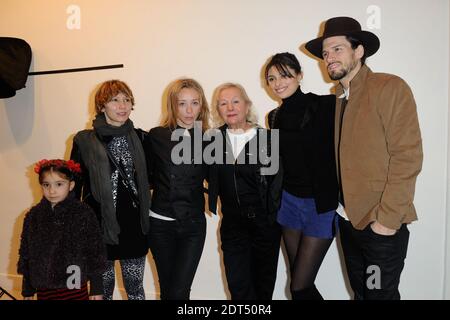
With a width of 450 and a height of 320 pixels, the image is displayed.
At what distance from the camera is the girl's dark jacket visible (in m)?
1.94

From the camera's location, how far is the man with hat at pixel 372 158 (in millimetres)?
1690

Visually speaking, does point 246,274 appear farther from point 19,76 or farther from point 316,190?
point 19,76

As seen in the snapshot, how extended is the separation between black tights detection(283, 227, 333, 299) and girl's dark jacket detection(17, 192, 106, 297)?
3.49 feet

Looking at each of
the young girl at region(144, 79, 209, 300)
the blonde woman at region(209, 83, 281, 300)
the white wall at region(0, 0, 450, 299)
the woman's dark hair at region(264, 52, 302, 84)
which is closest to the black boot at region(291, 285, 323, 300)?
the blonde woman at region(209, 83, 281, 300)

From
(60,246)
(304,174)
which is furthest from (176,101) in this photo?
(60,246)

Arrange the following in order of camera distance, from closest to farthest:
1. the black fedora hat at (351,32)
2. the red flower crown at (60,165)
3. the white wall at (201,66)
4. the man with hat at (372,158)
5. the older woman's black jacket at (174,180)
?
the man with hat at (372,158) → the black fedora hat at (351,32) → the red flower crown at (60,165) → the older woman's black jacket at (174,180) → the white wall at (201,66)

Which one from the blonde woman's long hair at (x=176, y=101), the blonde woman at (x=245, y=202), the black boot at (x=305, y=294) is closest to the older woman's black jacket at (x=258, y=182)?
the blonde woman at (x=245, y=202)

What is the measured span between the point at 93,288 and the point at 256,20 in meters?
2.21

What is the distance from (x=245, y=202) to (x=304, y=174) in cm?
37

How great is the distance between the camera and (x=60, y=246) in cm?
194

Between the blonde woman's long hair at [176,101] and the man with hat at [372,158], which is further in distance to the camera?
the blonde woman's long hair at [176,101]

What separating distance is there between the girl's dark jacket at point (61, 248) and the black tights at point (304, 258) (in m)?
1.06

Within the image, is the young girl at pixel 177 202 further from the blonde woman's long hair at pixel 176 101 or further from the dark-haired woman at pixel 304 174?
the dark-haired woman at pixel 304 174

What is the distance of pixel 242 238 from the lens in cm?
214
